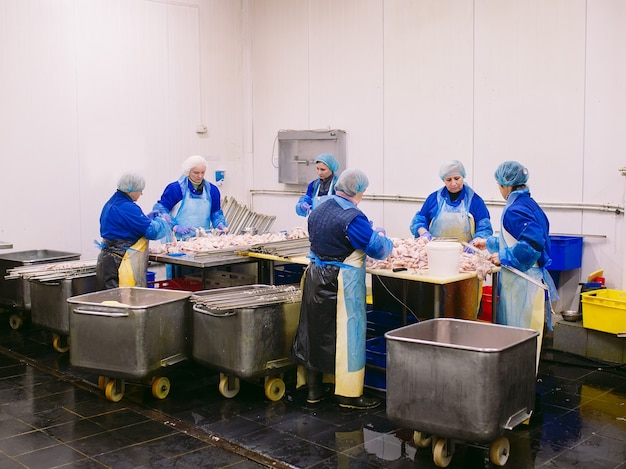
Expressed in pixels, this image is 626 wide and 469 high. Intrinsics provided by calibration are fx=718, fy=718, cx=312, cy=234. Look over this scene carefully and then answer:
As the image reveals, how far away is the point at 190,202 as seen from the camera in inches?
282

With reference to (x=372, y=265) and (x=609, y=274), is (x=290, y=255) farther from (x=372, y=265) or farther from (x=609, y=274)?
(x=609, y=274)

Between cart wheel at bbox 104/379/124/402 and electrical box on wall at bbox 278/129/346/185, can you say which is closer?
cart wheel at bbox 104/379/124/402

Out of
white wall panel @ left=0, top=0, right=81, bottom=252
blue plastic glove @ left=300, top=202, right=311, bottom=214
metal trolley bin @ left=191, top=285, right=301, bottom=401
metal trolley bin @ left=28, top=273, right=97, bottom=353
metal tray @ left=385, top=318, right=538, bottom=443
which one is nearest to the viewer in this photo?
metal tray @ left=385, top=318, right=538, bottom=443

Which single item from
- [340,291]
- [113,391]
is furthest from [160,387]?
[340,291]

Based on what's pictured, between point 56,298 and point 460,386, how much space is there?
386 centimetres

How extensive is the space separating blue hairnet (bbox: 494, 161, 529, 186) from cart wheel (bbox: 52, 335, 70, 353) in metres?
4.08

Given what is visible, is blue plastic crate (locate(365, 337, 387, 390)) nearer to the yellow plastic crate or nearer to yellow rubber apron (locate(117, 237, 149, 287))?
the yellow plastic crate

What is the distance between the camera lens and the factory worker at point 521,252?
4629mm

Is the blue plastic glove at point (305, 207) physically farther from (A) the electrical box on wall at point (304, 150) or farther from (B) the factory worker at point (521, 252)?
(B) the factory worker at point (521, 252)

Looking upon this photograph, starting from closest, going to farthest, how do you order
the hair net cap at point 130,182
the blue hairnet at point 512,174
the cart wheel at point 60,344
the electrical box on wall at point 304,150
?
the blue hairnet at point 512,174
the hair net cap at point 130,182
the cart wheel at point 60,344
the electrical box on wall at point 304,150

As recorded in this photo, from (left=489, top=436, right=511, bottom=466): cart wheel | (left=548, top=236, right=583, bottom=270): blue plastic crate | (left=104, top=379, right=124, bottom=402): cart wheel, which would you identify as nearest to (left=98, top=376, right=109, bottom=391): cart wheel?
(left=104, top=379, right=124, bottom=402): cart wheel

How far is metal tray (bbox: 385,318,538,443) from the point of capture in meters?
3.65

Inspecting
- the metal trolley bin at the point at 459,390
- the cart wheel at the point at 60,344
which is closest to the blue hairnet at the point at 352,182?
the metal trolley bin at the point at 459,390

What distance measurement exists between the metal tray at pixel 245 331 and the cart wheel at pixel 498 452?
166 centimetres
